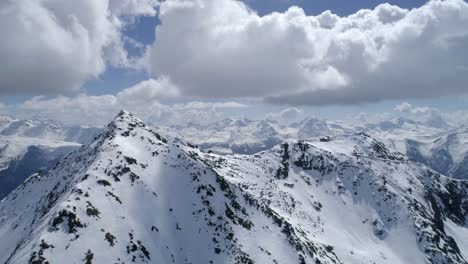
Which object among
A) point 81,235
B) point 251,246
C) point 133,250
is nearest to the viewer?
point 81,235

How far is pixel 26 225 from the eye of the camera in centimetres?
14925

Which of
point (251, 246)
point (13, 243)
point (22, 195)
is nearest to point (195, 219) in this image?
point (251, 246)

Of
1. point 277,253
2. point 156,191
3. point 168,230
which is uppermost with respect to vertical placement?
point 156,191

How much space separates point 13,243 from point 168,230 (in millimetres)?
56033

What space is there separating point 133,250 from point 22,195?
357 feet

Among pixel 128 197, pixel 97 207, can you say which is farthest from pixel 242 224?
pixel 97 207

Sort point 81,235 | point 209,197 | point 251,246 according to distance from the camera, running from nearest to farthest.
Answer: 1. point 81,235
2. point 251,246
3. point 209,197

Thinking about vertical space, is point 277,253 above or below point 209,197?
below

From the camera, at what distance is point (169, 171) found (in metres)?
159

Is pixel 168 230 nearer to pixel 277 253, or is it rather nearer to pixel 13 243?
pixel 277 253

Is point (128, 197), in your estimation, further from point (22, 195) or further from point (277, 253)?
point (22, 195)

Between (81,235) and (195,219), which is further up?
(81,235)

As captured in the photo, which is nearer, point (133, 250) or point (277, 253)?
point (133, 250)

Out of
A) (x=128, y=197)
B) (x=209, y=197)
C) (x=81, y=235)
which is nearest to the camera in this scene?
(x=81, y=235)
